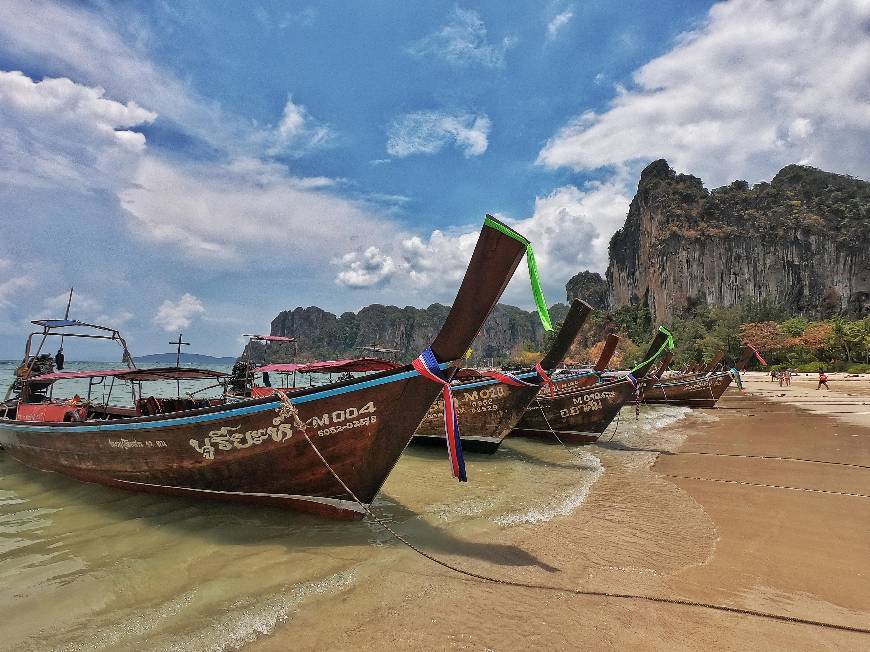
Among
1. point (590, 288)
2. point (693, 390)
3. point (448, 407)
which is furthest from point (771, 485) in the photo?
point (590, 288)

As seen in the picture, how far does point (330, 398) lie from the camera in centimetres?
567

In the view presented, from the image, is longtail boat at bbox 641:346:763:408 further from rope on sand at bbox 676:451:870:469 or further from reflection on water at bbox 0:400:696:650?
reflection on water at bbox 0:400:696:650

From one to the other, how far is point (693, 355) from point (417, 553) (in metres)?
63.4

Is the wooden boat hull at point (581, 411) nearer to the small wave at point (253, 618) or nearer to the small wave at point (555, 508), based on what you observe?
the small wave at point (555, 508)

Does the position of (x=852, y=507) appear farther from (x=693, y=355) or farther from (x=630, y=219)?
(x=630, y=219)

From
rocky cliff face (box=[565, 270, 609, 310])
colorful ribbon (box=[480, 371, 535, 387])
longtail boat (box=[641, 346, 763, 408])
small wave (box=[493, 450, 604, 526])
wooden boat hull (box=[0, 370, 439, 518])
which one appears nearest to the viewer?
wooden boat hull (box=[0, 370, 439, 518])

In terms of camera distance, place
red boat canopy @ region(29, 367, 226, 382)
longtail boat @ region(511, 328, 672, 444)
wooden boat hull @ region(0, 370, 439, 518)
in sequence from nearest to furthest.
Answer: wooden boat hull @ region(0, 370, 439, 518), red boat canopy @ region(29, 367, 226, 382), longtail boat @ region(511, 328, 672, 444)

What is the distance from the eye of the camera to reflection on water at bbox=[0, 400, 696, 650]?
402 cm

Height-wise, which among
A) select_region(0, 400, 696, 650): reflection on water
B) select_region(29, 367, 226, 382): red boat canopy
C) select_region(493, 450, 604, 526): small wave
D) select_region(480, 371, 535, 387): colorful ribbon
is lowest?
select_region(0, 400, 696, 650): reflection on water

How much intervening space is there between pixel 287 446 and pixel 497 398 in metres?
6.29

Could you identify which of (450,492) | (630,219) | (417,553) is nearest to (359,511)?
(417,553)

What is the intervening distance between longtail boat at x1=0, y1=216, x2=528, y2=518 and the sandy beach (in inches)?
50.3

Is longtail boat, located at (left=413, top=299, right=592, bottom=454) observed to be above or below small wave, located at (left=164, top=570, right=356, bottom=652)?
above

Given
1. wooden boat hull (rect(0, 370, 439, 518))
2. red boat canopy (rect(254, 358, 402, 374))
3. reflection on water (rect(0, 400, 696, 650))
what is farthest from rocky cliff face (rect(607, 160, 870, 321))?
wooden boat hull (rect(0, 370, 439, 518))
